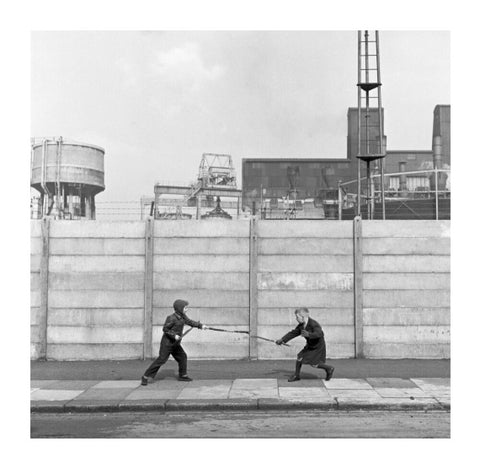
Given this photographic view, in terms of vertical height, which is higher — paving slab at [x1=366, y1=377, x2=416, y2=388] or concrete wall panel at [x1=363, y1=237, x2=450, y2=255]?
concrete wall panel at [x1=363, y1=237, x2=450, y2=255]

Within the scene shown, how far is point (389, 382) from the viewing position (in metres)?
10.9

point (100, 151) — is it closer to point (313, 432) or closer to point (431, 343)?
point (431, 343)

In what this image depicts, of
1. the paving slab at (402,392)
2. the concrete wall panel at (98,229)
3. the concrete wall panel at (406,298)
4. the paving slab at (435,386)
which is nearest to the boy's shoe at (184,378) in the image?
the paving slab at (402,392)

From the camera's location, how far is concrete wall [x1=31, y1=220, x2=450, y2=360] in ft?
44.5

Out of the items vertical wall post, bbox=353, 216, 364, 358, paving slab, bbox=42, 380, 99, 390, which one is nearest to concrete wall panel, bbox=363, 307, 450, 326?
vertical wall post, bbox=353, 216, 364, 358

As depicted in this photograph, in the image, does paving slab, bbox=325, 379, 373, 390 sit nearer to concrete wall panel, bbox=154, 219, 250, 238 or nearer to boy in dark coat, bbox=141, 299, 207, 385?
boy in dark coat, bbox=141, 299, 207, 385

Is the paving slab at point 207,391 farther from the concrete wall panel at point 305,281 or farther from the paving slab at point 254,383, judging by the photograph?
the concrete wall panel at point 305,281

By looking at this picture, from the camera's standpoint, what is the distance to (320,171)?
57.1 meters

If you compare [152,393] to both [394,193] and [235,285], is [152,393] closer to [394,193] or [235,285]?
[235,285]

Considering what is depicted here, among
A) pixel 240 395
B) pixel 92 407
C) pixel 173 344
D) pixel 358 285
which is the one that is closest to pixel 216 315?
pixel 173 344

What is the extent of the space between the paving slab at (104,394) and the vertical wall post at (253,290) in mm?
3757

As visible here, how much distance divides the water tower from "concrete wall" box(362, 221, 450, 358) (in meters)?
25.0

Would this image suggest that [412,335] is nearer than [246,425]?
No

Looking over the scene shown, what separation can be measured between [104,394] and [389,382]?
510cm
